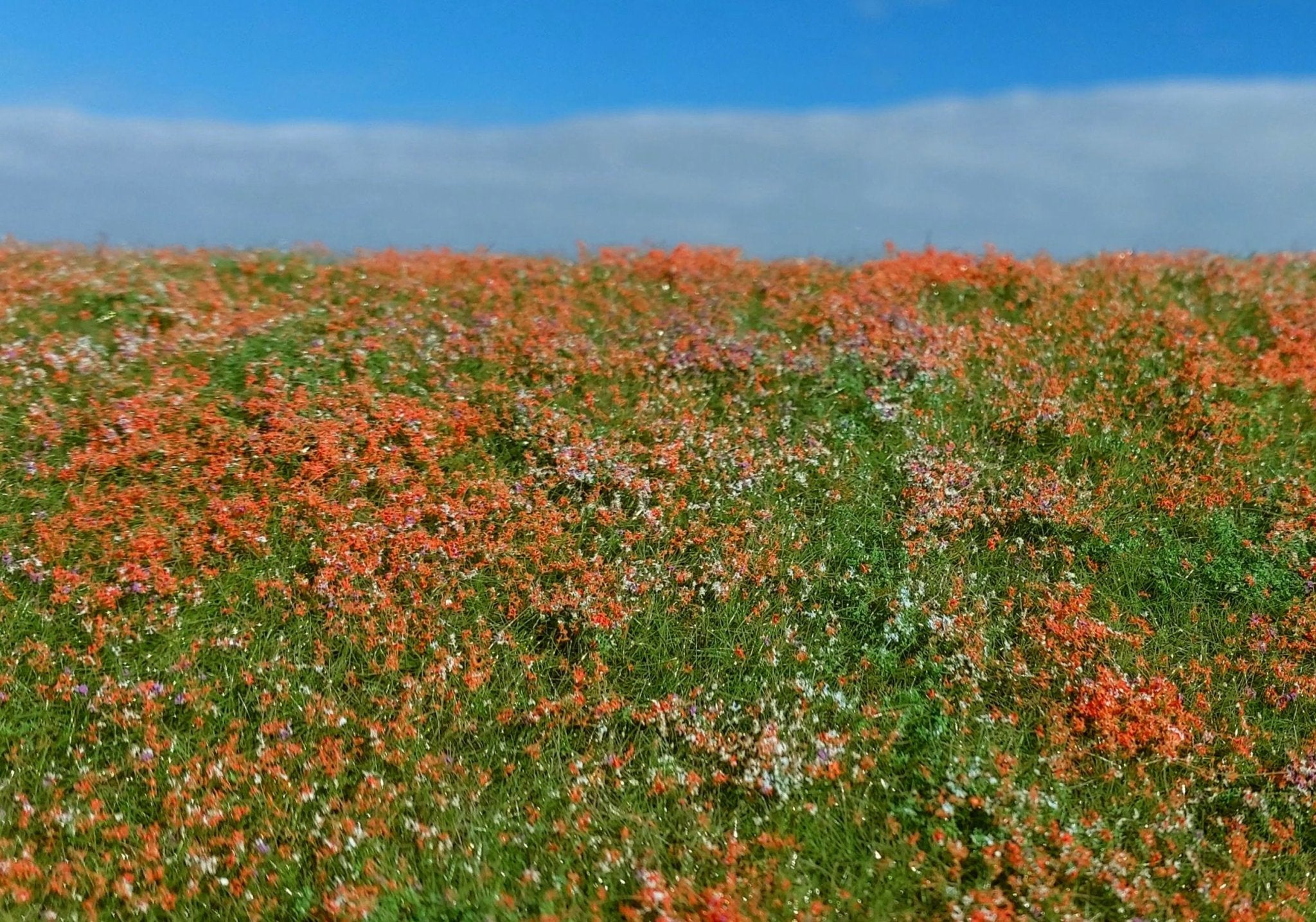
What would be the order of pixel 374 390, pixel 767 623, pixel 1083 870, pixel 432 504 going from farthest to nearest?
pixel 374 390, pixel 432 504, pixel 767 623, pixel 1083 870

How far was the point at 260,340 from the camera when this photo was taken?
40.2 ft

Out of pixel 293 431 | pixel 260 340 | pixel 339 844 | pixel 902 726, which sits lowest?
pixel 339 844

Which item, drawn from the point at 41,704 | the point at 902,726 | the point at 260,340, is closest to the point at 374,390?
the point at 260,340

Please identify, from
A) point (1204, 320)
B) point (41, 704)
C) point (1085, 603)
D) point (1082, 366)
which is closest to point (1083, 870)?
point (1085, 603)

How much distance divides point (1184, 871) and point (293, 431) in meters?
8.63

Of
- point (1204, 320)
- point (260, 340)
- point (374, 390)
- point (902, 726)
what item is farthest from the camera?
point (1204, 320)

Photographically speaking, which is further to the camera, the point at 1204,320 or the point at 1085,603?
the point at 1204,320

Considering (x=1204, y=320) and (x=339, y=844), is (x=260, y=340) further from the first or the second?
(x=1204, y=320)

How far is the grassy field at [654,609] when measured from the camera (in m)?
7.05

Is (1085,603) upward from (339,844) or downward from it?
upward

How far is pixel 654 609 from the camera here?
9.07m

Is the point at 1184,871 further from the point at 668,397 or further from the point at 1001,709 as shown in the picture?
the point at 668,397

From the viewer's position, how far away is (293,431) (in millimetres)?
10688

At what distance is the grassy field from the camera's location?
705 cm
